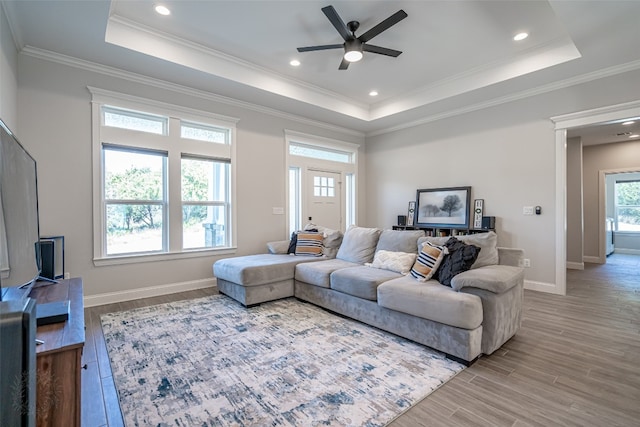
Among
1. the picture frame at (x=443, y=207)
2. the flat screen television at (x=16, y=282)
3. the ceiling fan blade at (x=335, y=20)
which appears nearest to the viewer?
the flat screen television at (x=16, y=282)

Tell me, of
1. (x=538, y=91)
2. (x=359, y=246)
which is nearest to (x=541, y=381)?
(x=359, y=246)

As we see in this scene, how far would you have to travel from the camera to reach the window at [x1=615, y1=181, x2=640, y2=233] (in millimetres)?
8141

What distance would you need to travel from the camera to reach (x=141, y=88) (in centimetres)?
396

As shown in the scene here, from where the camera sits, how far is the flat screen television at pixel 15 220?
3.86 ft

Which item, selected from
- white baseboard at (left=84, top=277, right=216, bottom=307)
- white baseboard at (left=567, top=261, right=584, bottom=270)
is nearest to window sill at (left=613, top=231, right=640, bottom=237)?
white baseboard at (left=567, top=261, right=584, bottom=270)

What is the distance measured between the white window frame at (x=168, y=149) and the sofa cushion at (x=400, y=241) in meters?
2.39

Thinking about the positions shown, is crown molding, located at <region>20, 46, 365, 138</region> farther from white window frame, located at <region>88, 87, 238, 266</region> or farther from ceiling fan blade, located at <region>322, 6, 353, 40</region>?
ceiling fan blade, located at <region>322, 6, 353, 40</region>

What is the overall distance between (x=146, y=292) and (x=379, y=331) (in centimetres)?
309

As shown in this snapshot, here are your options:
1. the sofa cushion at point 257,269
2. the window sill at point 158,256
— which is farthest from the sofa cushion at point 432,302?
the window sill at point 158,256

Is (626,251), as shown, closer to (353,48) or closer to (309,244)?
(309,244)

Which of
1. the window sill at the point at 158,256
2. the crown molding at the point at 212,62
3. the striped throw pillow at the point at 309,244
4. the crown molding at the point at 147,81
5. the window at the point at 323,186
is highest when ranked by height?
the crown molding at the point at 212,62

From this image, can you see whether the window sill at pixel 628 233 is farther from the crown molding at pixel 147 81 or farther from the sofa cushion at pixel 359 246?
the crown molding at pixel 147 81

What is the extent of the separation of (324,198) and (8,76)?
4.55 metres

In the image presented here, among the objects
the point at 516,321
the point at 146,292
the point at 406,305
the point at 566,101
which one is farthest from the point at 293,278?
the point at 566,101
